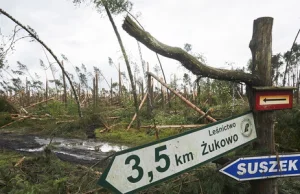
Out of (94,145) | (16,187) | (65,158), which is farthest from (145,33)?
(94,145)

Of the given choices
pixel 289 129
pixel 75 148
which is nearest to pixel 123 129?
pixel 75 148

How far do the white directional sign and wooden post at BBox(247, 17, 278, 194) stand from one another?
0.11 m

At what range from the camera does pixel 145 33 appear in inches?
90.9

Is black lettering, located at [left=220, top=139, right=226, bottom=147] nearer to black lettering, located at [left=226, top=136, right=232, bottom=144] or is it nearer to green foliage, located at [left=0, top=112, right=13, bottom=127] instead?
black lettering, located at [left=226, top=136, right=232, bottom=144]

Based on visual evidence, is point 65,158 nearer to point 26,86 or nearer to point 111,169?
point 111,169

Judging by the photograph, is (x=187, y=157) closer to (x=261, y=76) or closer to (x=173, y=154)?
(x=173, y=154)

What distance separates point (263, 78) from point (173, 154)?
1315 millimetres

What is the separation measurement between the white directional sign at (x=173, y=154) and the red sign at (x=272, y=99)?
0.17 meters

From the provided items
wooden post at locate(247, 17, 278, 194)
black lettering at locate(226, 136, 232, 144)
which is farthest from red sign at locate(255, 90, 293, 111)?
black lettering at locate(226, 136, 232, 144)

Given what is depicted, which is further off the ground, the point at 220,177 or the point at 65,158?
the point at 220,177

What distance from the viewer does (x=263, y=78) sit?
269cm

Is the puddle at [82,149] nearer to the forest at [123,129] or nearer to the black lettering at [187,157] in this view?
the forest at [123,129]

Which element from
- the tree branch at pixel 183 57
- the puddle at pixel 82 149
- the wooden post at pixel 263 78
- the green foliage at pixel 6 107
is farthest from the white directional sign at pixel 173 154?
the green foliage at pixel 6 107

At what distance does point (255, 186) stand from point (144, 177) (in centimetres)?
143
